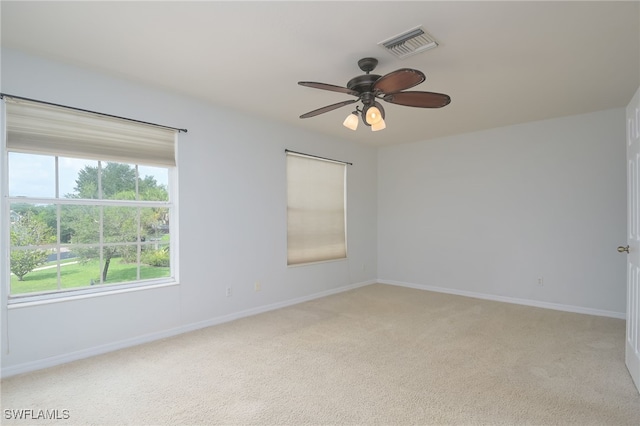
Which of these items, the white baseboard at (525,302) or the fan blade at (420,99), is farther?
the white baseboard at (525,302)

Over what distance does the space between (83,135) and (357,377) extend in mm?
3109

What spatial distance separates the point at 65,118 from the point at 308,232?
10.3 feet

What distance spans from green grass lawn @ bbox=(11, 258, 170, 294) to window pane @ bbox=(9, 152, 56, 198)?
0.63 meters

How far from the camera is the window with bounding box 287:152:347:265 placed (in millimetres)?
4797

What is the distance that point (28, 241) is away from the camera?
2.76 metres

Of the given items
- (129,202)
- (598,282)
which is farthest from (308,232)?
(598,282)

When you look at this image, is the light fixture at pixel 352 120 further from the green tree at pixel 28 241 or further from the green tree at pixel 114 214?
the green tree at pixel 28 241

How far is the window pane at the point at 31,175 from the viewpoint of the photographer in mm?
2684

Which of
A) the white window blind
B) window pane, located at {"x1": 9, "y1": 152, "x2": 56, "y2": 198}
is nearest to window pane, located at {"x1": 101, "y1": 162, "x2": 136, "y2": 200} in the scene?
the white window blind

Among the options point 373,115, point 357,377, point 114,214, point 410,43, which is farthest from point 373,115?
point 114,214

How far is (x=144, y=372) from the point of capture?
261 cm

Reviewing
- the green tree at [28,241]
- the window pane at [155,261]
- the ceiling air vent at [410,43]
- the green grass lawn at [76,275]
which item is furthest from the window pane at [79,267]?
the ceiling air vent at [410,43]

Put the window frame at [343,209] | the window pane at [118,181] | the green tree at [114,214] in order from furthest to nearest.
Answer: the window frame at [343,209], the window pane at [118,181], the green tree at [114,214]

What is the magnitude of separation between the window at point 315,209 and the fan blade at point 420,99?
2331 millimetres
